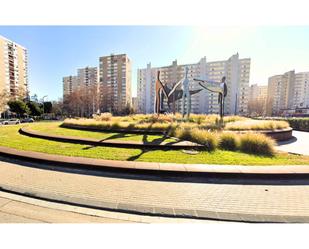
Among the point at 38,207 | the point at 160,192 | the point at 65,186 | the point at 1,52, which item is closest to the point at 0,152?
the point at 65,186

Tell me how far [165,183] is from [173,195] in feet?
2.43

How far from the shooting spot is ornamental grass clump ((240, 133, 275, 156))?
27.2 feet

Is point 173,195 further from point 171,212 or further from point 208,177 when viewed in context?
point 208,177

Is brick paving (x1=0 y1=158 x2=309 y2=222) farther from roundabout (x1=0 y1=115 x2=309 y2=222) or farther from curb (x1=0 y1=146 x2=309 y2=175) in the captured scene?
curb (x1=0 y1=146 x2=309 y2=175)

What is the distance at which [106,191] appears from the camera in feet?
14.3

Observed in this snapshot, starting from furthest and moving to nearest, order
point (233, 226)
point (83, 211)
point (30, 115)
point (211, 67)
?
point (211, 67) < point (30, 115) < point (83, 211) < point (233, 226)

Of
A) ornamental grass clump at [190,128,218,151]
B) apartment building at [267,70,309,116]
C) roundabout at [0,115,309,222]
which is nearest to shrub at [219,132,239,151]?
ornamental grass clump at [190,128,218,151]

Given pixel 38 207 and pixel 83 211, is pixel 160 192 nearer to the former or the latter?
pixel 83 211

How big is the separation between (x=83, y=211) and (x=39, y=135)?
983cm

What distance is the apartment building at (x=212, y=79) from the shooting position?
8838cm

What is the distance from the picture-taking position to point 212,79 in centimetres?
9431

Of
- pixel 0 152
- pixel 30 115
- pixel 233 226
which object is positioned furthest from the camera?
pixel 30 115

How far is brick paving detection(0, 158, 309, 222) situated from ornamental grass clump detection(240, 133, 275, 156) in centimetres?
335

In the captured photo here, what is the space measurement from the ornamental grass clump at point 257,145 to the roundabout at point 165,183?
0.59m
